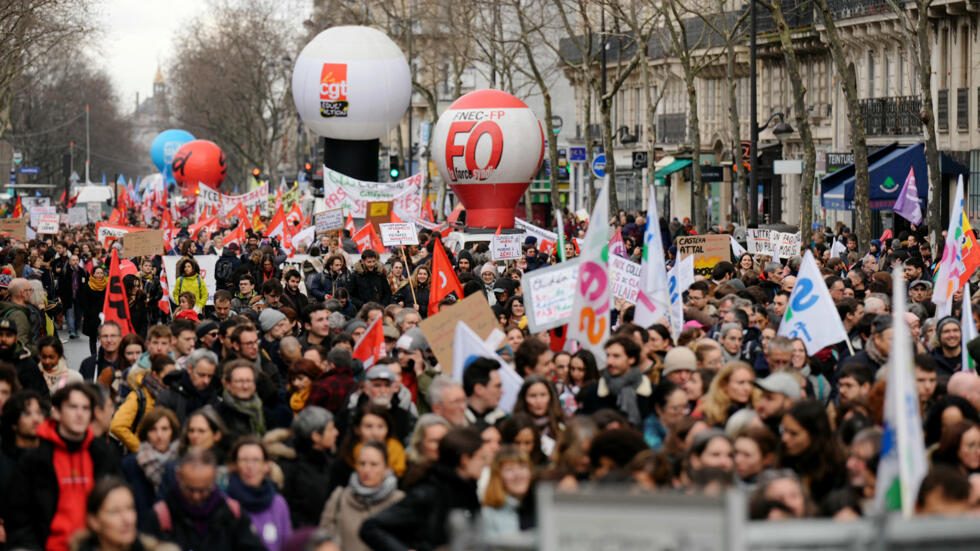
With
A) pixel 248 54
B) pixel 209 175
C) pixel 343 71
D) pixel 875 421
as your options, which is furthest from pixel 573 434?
pixel 248 54

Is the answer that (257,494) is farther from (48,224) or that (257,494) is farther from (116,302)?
(48,224)

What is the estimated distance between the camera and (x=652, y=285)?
43.7 ft

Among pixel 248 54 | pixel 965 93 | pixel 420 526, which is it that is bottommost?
pixel 420 526

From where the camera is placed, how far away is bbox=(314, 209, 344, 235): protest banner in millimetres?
27922

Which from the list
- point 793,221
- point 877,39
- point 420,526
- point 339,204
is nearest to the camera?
point 420,526

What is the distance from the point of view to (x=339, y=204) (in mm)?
33594

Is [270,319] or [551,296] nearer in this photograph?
[551,296]

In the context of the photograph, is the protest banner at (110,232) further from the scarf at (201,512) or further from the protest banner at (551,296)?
the scarf at (201,512)

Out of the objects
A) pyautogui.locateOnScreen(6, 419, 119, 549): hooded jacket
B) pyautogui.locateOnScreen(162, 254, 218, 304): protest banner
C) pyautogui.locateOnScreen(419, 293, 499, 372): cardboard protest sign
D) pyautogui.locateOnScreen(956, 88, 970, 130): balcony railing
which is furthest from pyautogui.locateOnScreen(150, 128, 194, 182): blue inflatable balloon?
pyautogui.locateOnScreen(6, 419, 119, 549): hooded jacket

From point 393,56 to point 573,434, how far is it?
30.0 meters

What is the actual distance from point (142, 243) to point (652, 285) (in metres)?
11.1

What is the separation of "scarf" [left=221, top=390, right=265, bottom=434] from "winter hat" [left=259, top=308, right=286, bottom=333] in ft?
11.6

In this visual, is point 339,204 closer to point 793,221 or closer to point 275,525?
point 793,221

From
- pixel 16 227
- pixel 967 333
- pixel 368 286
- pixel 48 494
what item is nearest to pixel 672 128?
pixel 16 227
